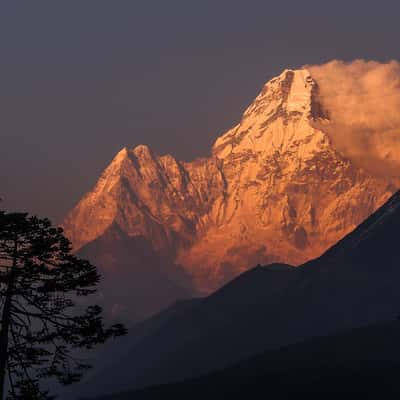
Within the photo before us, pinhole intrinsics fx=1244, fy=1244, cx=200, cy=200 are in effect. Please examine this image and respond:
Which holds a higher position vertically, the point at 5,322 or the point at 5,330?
the point at 5,322

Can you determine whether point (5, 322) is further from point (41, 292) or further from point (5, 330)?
point (41, 292)

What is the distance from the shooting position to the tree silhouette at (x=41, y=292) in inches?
2414

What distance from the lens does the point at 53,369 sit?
200 ft

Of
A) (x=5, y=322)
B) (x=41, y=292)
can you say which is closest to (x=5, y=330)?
(x=5, y=322)

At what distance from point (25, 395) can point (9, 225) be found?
8320 millimetres

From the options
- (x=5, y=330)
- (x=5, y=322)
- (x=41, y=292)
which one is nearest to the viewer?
(x=5, y=330)

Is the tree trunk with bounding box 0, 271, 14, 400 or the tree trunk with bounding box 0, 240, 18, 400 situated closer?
the tree trunk with bounding box 0, 271, 14, 400

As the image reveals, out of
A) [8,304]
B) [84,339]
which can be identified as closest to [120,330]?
[84,339]

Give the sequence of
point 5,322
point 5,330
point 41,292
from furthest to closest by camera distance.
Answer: point 41,292
point 5,322
point 5,330

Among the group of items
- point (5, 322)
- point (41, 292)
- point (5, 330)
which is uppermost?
point (41, 292)

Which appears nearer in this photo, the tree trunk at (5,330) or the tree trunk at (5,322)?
the tree trunk at (5,330)

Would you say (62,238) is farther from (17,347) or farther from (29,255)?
(17,347)

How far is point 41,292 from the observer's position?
6269 cm

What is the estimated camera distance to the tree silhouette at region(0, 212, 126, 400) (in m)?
61.3
